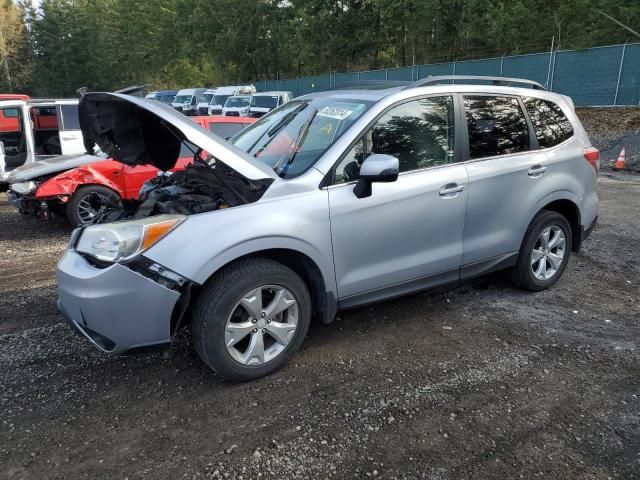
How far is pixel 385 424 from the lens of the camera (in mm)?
2715

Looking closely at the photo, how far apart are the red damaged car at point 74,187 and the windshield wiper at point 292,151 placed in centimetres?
313

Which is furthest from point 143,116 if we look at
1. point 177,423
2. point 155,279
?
point 177,423

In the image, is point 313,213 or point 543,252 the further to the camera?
point 543,252

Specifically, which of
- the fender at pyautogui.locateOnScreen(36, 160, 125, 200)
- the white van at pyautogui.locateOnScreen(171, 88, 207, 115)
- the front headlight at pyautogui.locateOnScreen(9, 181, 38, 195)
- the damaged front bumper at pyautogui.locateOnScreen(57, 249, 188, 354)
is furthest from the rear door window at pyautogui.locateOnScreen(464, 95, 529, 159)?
the white van at pyautogui.locateOnScreen(171, 88, 207, 115)

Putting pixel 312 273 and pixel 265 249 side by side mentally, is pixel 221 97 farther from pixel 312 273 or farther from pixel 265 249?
pixel 265 249

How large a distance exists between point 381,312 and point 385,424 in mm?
1486

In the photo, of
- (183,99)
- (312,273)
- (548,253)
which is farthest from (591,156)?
(183,99)

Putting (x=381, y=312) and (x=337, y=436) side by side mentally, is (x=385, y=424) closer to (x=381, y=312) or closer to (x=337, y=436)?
(x=337, y=436)

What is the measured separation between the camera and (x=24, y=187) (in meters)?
6.54

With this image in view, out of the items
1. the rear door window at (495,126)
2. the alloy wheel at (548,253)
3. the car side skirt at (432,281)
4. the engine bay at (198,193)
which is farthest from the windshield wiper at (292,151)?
the alloy wheel at (548,253)

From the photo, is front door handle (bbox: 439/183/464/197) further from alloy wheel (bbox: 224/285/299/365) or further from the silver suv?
alloy wheel (bbox: 224/285/299/365)

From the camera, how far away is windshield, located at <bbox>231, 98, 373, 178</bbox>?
10.9 ft

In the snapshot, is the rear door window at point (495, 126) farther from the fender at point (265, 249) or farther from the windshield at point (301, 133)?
the fender at point (265, 249)

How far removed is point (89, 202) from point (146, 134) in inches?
145
